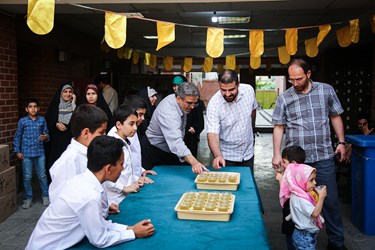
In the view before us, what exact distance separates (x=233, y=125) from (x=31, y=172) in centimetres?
289

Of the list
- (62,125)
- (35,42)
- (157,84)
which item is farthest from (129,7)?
(157,84)

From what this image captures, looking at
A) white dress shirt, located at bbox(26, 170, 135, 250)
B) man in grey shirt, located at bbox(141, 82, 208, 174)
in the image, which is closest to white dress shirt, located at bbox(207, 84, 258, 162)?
man in grey shirt, located at bbox(141, 82, 208, 174)

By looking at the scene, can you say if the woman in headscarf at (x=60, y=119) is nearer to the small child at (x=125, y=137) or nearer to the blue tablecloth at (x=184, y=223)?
the small child at (x=125, y=137)

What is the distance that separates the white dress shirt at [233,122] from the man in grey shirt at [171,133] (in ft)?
0.98

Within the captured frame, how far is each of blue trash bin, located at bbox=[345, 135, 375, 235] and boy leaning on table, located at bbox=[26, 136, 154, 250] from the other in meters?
2.88

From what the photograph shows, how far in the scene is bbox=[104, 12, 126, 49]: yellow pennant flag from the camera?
4.57m

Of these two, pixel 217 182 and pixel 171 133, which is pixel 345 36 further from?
pixel 217 182

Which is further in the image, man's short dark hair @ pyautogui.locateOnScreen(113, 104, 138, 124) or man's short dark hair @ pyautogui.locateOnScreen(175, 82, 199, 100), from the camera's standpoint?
man's short dark hair @ pyautogui.locateOnScreen(175, 82, 199, 100)

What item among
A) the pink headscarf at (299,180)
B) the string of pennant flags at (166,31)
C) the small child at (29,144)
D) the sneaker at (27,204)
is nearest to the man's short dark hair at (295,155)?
the pink headscarf at (299,180)

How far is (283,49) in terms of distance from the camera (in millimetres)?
7840

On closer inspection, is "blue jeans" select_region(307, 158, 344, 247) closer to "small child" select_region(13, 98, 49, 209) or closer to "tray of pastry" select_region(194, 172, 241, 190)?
"tray of pastry" select_region(194, 172, 241, 190)

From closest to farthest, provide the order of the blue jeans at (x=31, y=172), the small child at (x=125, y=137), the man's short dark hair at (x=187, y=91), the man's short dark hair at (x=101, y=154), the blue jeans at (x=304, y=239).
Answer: the man's short dark hair at (x=101, y=154) → the blue jeans at (x=304, y=239) → the small child at (x=125, y=137) → the man's short dark hair at (x=187, y=91) → the blue jeans at (x=31, y=172)

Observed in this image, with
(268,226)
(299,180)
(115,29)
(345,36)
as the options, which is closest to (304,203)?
A: (299,180)

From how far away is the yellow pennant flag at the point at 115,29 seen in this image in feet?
15.0
